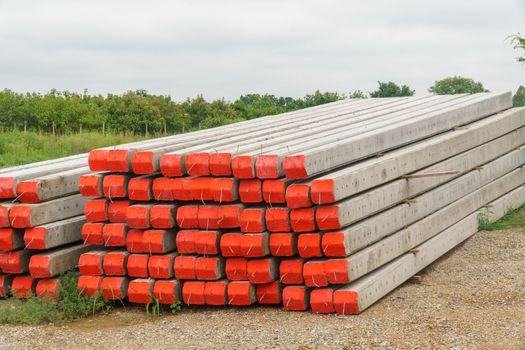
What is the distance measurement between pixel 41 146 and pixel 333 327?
61.0ft

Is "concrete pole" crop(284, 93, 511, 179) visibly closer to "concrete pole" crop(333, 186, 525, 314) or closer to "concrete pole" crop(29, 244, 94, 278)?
"concrete pole" crop(333, 186, 525, 314)

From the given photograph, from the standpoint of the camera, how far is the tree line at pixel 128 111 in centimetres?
3112

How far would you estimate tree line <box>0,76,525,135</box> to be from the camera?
31.1 metres

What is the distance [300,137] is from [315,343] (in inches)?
146

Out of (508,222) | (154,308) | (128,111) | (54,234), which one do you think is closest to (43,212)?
(54,234)

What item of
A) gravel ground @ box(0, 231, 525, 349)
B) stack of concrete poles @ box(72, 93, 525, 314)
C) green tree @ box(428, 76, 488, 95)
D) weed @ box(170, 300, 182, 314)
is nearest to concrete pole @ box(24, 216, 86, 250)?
stack of concrete poles @ box(72, 93, 525, 314)

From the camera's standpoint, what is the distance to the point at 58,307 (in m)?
9.41

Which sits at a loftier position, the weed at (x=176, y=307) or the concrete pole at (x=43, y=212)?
the concrete pole at (x=43, y=212)

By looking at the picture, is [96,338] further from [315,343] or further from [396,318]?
[396,318]

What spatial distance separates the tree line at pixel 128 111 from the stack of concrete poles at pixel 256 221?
2018 cm

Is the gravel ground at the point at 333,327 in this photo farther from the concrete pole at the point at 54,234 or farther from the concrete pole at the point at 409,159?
the concrete pole at the point at 409,159

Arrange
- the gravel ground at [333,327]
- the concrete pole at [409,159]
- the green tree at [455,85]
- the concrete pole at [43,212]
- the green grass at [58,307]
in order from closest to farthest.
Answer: the gravel ground at [333,327] → the concrete pole at [409,159] → the green grass at [58,307] → the concrete pole at [43,212] → the green tree at [455,85]

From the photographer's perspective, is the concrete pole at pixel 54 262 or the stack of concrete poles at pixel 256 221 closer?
the stack of concrete poles at pixel 256 221

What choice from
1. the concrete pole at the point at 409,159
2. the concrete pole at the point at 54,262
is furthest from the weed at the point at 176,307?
the concrete pole at the point at 409,159
